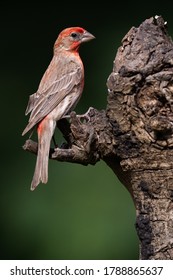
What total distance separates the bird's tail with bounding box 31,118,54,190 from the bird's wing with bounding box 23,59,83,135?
0.06 metres

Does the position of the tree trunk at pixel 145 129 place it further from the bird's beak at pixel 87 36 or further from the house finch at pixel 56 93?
the bird's beak at pixel 87 36

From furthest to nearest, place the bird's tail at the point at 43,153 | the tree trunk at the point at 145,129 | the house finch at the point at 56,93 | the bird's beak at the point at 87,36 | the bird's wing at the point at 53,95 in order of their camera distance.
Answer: the bird's beak at the point at 87,36 < the bird's wing at the point at 53,95 < the house finch at the point at 56,93 < the bird's tail at the point at 43,153 < the tree trunk at the point at 145,129

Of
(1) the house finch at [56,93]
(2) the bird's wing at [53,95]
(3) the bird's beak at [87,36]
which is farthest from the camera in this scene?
(3) the bird's beak at [87,36]

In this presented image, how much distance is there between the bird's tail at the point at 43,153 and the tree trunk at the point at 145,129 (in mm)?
332

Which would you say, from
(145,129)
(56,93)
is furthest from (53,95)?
(145,129)

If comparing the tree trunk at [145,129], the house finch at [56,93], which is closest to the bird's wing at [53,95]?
the house finch at [56,93]

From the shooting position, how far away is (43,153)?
16.2ft

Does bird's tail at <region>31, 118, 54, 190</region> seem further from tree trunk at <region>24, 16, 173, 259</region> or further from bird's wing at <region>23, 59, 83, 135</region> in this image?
tree trunk at <region>24, 16, 173, 259</region>

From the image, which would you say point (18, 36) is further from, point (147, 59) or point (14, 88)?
point (147, 59)

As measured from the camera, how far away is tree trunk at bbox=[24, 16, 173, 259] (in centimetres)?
439

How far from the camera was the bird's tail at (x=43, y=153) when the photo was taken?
4949 mm

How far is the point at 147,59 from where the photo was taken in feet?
14.5

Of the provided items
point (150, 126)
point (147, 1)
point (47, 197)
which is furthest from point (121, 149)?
point (147, 1)

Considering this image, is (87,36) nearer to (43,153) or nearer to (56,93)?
(56,93)
